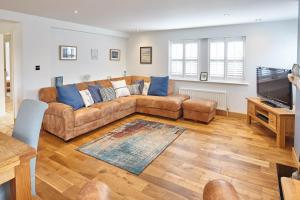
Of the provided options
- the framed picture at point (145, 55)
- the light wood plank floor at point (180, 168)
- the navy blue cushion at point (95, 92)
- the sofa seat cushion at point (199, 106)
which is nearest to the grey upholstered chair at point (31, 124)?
the light wood plank floor at point (180, 168)

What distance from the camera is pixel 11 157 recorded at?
128 cm

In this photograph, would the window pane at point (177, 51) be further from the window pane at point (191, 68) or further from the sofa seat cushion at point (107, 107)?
the sofa seat cushion at point (107, 107)

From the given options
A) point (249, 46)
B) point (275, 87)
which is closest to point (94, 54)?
point (249, 46)

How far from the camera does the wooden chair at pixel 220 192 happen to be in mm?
755

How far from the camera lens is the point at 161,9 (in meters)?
3.43

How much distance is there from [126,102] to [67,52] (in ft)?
5.83

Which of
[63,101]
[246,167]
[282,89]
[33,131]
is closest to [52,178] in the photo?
[33,131]

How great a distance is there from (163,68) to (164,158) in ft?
11.6

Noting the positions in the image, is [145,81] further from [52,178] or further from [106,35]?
[52,178]

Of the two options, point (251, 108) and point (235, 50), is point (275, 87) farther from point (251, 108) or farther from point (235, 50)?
point (235, 50)

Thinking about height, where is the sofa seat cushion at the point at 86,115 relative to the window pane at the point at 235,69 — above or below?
below

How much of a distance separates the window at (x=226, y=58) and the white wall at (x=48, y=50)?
2.86 m

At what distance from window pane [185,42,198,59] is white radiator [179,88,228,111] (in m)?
0.91

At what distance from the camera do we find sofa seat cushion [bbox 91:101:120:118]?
13.4ft
